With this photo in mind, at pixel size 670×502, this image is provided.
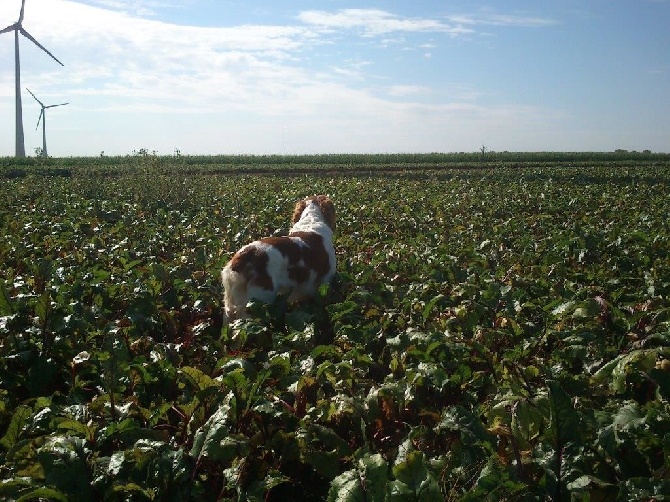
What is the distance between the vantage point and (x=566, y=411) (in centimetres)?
243

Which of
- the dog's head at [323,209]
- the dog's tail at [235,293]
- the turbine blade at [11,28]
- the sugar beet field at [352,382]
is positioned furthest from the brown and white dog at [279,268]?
the turbine blade at [11,28]

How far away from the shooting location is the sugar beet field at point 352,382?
2.49 m

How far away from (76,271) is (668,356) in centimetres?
577

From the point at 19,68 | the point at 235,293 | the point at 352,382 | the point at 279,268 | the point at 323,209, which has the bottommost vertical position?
the point at 352,382

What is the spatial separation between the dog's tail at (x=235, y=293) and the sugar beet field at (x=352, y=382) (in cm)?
29

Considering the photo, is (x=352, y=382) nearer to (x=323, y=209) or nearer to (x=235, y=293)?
(x=235, y=293)

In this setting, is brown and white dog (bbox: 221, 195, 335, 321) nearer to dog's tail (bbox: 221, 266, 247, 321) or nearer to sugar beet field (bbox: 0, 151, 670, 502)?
dog's tail (bbox: 221, 266, 247, 321)

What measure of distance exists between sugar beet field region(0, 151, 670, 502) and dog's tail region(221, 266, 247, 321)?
29 cm

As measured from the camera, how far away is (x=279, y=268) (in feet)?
19.6

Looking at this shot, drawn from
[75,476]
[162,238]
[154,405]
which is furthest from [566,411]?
[162,238]

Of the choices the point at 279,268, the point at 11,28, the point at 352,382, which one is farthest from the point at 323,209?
the point at 11,28

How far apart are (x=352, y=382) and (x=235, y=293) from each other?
230cm

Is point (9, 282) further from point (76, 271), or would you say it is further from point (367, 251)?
point (367, 251)

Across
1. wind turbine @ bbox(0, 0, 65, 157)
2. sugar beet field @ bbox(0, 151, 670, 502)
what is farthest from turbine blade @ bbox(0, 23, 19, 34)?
sugar beet field @ bbox(0, 151, 670, 502)
